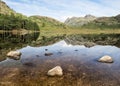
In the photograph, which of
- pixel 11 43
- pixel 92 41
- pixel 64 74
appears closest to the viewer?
pixel 64 74

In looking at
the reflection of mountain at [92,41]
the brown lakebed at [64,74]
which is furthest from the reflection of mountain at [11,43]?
the reflection of mountain at [92,41]

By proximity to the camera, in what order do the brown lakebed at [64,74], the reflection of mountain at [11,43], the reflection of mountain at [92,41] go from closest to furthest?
the brown lakebed at [64,74]
the reflection of mountain at [11,43]
the reflection of mountain at [92,41]

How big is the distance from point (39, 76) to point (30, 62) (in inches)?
427

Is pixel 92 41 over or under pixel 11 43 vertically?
over

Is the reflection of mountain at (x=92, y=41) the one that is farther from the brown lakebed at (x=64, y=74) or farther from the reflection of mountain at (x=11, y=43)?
the brown lakebed at (x=64, y=74)

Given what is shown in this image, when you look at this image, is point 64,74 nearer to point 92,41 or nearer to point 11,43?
point 11,43

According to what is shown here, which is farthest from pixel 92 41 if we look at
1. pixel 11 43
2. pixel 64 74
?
pixel 64 74

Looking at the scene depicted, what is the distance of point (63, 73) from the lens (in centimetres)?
3334

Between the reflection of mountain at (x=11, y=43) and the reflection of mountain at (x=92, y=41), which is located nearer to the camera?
the reflection of mountain at (x=11, y=43)

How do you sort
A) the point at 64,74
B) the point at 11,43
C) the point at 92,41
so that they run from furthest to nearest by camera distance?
the point at 92,41 → the point at 11,43 → the point at 64,74

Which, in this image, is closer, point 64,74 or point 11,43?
point 64,74

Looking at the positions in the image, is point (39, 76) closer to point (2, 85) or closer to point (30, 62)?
point (2, 85)

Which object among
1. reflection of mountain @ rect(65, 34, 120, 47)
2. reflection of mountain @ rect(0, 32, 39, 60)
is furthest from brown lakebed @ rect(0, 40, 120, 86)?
reflection of mountain @ rect(65, 34, 120, 47)

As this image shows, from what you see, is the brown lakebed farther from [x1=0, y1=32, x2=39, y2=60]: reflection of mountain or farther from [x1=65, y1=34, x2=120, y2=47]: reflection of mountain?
[x1=65, y1=34, x2=120, y2=47]: reflection of mountain
